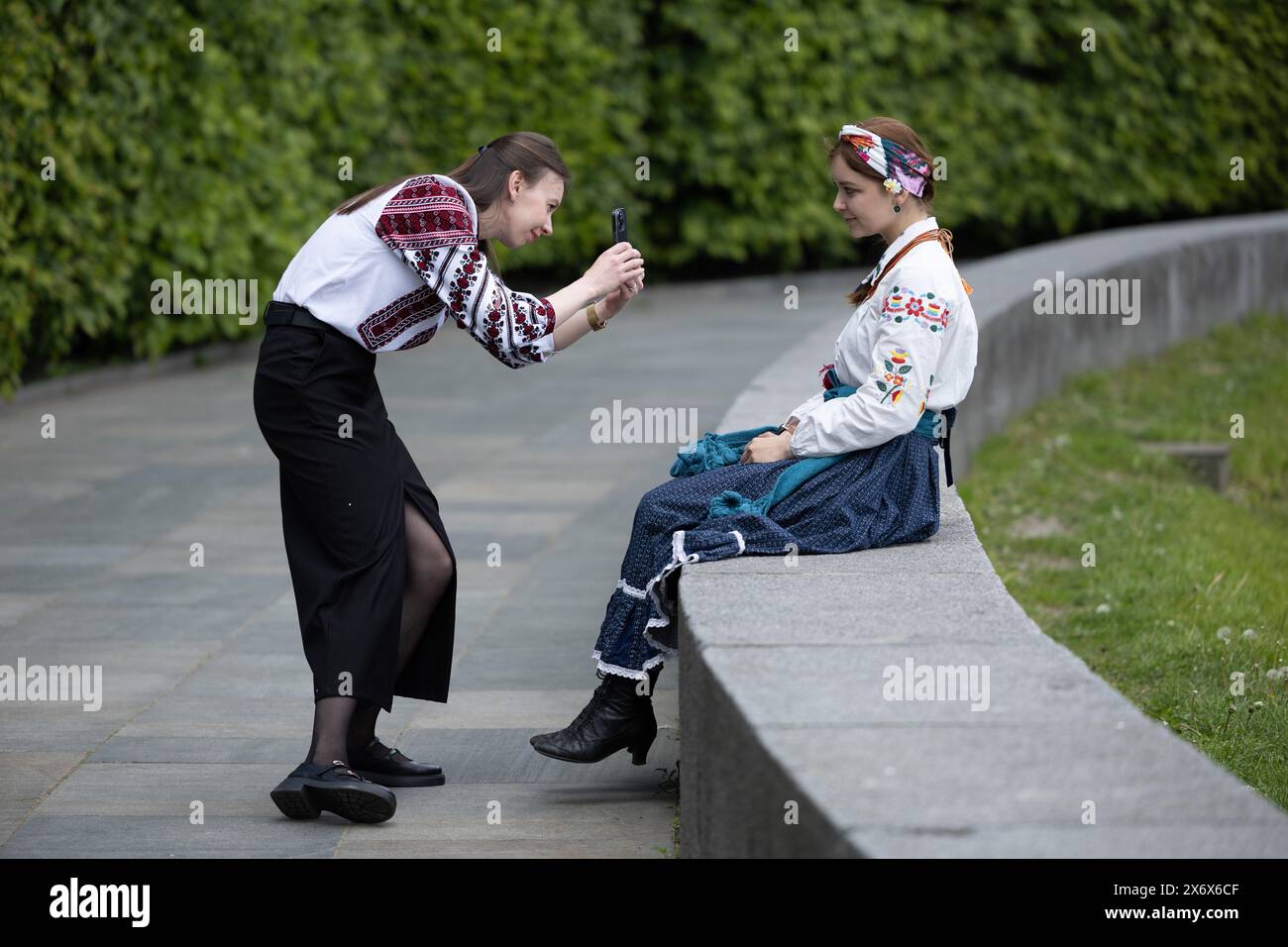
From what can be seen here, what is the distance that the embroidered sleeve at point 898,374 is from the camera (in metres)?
4.08

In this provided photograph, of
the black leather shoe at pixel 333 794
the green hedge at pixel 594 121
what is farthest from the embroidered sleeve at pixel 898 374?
the green hedge at pixel 594 121

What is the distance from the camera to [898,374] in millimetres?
4078

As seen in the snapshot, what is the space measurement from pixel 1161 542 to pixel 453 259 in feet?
13.3

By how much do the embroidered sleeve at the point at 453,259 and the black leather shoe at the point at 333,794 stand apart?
1.05 m

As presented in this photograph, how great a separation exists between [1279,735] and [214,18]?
8524 millimetres

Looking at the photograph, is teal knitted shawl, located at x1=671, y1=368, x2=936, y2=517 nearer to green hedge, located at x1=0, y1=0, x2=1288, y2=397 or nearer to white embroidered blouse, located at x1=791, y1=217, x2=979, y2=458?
white embroidered blouse, located at x1=791, y1=217, x2=979, y2=458

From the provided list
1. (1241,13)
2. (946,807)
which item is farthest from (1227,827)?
(1241,13)

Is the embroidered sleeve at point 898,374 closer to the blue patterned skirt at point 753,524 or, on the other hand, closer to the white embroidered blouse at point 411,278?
the blue patterned skirt at point 753,524

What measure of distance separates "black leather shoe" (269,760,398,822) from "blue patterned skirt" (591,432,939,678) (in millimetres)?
598

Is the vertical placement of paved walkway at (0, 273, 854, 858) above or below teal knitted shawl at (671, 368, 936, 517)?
below

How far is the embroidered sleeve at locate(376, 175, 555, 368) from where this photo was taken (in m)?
3.87

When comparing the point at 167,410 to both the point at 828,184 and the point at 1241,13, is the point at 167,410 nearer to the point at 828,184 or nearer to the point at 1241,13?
the point at 828,184

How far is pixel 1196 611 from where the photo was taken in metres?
5.85

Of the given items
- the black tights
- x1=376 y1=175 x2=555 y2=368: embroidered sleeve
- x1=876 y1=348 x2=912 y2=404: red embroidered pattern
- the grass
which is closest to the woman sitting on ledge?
x1=876 y1=348 x2=912 y2=404: red embroidered pattern
